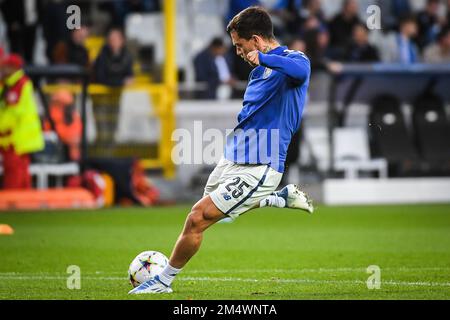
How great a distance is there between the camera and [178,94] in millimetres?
21828

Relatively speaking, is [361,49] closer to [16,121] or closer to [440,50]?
[440,50]

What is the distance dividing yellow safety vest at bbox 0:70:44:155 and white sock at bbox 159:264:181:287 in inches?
416

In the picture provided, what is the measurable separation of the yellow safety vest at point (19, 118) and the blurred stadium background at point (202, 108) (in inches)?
4.0

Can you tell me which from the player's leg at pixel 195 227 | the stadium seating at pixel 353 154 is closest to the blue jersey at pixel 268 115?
Result: the player's leg at pixel 195 227

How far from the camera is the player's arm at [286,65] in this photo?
26.3 feet

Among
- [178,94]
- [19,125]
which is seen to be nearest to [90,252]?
[19,125]

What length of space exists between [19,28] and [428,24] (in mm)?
8943

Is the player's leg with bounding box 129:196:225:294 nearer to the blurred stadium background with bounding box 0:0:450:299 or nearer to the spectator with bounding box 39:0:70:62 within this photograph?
the blurred stadium background with bounding box 0:0:450:299

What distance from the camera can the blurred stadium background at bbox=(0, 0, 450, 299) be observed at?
18.6 m

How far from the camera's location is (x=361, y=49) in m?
21.7

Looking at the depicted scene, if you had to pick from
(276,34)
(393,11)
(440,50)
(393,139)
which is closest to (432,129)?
(393,139)

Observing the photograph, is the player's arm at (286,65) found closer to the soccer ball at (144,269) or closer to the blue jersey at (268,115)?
the blue jersey at (268,115)
